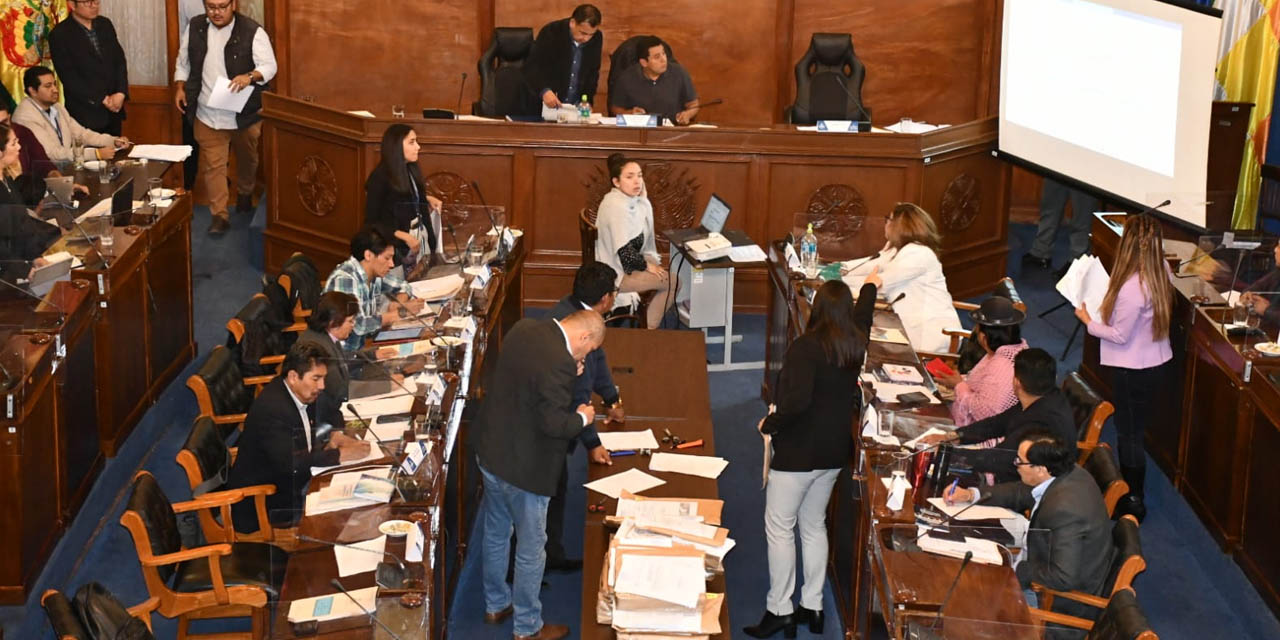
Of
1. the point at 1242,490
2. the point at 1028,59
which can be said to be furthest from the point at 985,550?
the point at 1028,59

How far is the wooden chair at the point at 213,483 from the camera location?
227 inches

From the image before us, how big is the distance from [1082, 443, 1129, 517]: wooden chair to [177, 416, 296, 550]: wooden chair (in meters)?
3.17

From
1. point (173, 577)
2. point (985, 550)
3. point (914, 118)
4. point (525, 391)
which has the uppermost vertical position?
point (914, 118)

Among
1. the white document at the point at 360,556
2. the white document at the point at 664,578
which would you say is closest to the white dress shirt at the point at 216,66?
the white document at the point at 360,556

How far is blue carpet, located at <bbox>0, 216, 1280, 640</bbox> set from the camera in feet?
20.6

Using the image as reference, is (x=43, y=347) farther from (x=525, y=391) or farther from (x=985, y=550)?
(x=985, y=550)

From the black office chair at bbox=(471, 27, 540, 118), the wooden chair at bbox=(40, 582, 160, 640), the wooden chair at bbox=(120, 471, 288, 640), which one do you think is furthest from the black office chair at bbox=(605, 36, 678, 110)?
the wooden chair at bbox=(40, 582, 160, 640)

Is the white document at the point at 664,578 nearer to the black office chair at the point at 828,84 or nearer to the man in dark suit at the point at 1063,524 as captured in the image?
the man in dark suit at the point at 1063,524

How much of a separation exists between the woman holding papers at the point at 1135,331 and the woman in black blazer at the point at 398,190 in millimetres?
3613

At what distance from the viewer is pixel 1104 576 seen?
530cm

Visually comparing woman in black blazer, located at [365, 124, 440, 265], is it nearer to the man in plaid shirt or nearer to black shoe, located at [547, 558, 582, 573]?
the man in plaid shirt

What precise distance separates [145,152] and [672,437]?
4.87 meters

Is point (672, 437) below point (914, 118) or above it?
below

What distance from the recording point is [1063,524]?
5.22 meters
